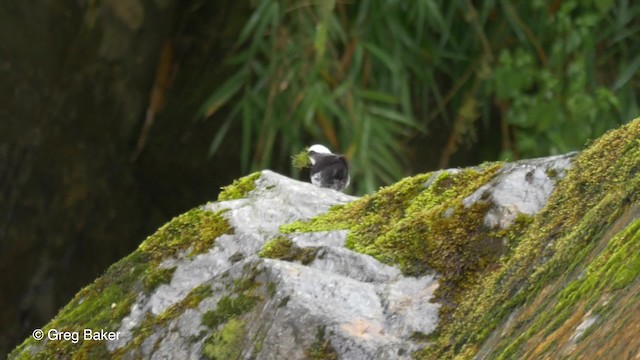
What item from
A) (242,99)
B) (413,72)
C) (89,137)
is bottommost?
(89,137)

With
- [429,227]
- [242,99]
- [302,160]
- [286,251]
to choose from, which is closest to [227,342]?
[286,251]

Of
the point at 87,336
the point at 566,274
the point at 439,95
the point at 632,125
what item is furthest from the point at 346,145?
the point at 566,274

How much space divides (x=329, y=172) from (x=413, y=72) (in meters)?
1.37

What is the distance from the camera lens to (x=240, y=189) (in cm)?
302

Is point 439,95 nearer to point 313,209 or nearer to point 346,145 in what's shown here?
point 346,145

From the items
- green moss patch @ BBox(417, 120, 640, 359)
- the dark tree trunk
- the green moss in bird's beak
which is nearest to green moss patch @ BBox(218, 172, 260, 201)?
green moss patch @ BBox(417, 120, 640, 359)

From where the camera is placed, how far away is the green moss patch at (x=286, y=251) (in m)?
2.42

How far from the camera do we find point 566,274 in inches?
69.3

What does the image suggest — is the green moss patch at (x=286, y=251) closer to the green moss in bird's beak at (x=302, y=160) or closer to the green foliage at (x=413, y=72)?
the green moss in bird's beak at (x=302, y=160)

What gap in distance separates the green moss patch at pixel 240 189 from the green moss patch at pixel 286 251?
45cm

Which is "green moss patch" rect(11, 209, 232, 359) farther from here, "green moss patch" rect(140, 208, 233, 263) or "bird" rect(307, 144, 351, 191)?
"bird" rect(307, 144, 351, 191)

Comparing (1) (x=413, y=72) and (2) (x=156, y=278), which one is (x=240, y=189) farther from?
(1) (x=413, y=72)

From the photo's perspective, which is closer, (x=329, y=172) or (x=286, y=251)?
(x=286, y=251)

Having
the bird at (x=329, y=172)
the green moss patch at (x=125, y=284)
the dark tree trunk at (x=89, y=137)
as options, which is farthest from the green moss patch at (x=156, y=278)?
the dark tree trunk at (x=89, y=137)
